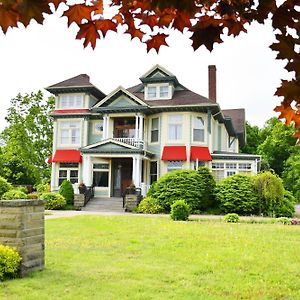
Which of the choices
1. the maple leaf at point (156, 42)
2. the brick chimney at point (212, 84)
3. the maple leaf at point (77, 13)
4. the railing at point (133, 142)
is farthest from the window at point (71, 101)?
the maple leaf at point (77, 13)

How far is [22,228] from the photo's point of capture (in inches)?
289

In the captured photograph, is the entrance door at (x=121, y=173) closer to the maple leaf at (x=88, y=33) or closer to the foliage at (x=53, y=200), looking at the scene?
the foliage at (x=53, y=200)

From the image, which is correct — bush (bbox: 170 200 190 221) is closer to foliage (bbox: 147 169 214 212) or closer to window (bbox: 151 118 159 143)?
foliage (bbox: 147 169 214 212)

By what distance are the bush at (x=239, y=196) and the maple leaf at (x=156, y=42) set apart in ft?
71.2

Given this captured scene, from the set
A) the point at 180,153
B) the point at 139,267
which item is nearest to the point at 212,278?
the point at 139,267

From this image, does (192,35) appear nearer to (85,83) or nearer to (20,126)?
(85,83)

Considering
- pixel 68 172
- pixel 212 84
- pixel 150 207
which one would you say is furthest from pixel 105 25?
pixel 212 84

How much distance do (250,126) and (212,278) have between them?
61.8 m

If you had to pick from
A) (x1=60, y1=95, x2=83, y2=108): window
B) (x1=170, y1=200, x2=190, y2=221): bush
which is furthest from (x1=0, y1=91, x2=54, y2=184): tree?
(x1=170, y1=200, x2=190, y2=221): bush

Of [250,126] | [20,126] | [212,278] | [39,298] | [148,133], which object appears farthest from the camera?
[250,126]

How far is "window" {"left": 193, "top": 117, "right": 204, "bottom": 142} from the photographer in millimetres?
29844

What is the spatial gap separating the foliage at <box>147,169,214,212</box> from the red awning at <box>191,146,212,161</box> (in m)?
3.44

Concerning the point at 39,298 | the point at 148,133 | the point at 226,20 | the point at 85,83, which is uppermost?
the point at 85,83

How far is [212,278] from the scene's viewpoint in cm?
745
